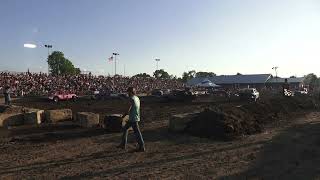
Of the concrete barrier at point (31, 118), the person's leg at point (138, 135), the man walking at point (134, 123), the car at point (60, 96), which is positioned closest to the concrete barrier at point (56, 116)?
the concrete barrier at point (31, 118)

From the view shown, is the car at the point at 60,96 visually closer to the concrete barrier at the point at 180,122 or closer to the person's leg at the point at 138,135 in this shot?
the concrete barrier at the point at 180,122

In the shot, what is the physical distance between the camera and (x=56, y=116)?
18.7 metres

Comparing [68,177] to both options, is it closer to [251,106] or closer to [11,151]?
[11,151]

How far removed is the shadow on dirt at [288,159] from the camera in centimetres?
899

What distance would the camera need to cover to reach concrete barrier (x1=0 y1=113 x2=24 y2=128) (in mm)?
17516

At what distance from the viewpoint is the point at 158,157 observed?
10.8 metres

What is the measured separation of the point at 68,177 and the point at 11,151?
379cm

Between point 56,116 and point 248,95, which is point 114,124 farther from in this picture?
point 248,95

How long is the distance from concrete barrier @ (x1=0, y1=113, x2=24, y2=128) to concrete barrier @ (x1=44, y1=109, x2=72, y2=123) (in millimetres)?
1089

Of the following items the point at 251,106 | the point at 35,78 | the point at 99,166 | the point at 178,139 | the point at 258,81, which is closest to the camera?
the point at 99,166

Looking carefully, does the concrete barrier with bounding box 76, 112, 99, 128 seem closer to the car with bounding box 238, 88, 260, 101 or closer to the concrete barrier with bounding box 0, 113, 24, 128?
the concrete barrier with bounding box 0, 113, 24, 128

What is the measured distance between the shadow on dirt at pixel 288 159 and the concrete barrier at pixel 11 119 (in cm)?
1035

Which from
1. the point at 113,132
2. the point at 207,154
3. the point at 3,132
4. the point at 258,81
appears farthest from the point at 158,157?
the point at 258,81

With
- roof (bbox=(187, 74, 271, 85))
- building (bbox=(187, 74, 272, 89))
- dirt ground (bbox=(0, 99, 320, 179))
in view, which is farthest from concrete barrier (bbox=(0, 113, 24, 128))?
roof (bbox=(187, 74, 271, 85))
